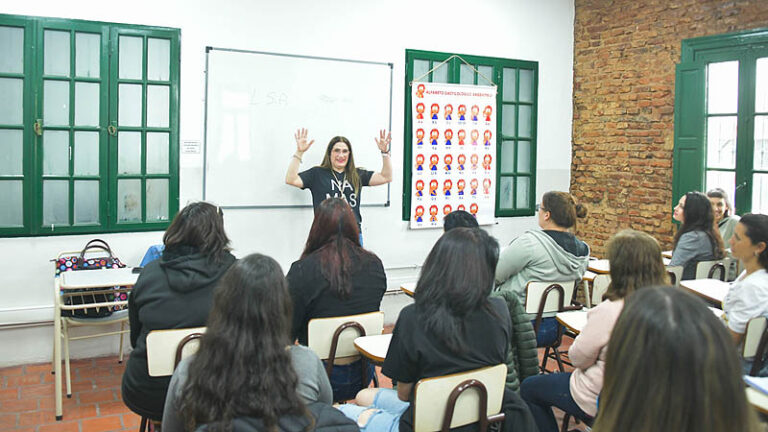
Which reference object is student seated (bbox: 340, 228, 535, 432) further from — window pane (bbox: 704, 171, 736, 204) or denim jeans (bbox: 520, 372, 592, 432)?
window pane (bbox: 704, 171, 736, 204)

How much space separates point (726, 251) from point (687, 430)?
427 centimetres

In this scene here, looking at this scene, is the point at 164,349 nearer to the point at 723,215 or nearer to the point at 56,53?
the point at 56,53

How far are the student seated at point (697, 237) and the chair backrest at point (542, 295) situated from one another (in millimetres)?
1147

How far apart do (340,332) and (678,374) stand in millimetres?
2019

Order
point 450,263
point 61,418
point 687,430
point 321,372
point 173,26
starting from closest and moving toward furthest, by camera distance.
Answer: point 687,430 → point 321,372 → point 450,263 → point 61,418 → point 173,26

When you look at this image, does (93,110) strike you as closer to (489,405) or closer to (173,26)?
(173,26)

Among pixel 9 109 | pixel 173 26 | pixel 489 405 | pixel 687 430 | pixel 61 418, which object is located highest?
pixel 173 26

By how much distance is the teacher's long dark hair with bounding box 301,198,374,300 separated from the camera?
9.82 ft

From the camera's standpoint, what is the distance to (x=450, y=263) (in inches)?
88.7

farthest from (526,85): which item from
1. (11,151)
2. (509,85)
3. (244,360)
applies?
(244,360)

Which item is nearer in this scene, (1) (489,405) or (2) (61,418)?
(1) (489,405)

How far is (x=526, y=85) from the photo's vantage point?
6.86 metres

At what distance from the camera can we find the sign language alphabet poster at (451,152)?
6.20m

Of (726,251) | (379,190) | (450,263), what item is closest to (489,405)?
(450,263)
